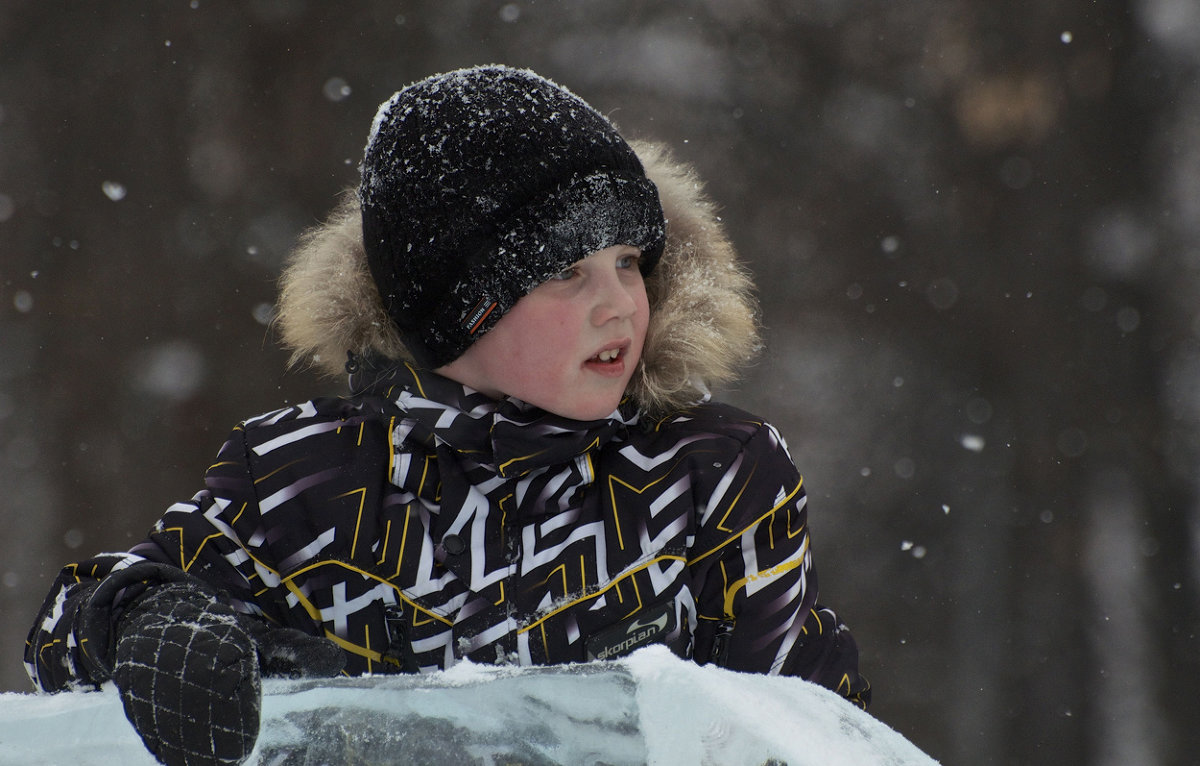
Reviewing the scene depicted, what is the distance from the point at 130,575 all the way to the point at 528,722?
31cm

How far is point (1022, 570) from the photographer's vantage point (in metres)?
1.92

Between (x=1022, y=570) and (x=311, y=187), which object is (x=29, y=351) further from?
(x=1022, y=570)

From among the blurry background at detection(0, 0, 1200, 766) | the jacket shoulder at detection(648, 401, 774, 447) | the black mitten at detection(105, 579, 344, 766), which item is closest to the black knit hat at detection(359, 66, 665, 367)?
the jacket shoulder at detection(648, 401, 774, 447)

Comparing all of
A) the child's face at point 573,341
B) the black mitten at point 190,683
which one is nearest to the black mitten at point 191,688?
the black mitten at point 190,683

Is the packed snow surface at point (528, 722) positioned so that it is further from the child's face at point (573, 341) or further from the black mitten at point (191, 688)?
the child's face at point (573, 341)

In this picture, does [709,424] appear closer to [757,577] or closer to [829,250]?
[757,577]

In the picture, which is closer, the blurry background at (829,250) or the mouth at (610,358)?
the mouth at (610,358)

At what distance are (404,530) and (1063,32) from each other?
1.65m

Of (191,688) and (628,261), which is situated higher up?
(628,261)

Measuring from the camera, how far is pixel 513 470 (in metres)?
0.79

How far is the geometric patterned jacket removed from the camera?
2.57 ft

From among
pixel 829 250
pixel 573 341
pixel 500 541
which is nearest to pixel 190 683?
pixel 500 541

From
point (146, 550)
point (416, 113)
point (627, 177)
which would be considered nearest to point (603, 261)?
point (627, 177)

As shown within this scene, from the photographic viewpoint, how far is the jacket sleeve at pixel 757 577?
807 mm
